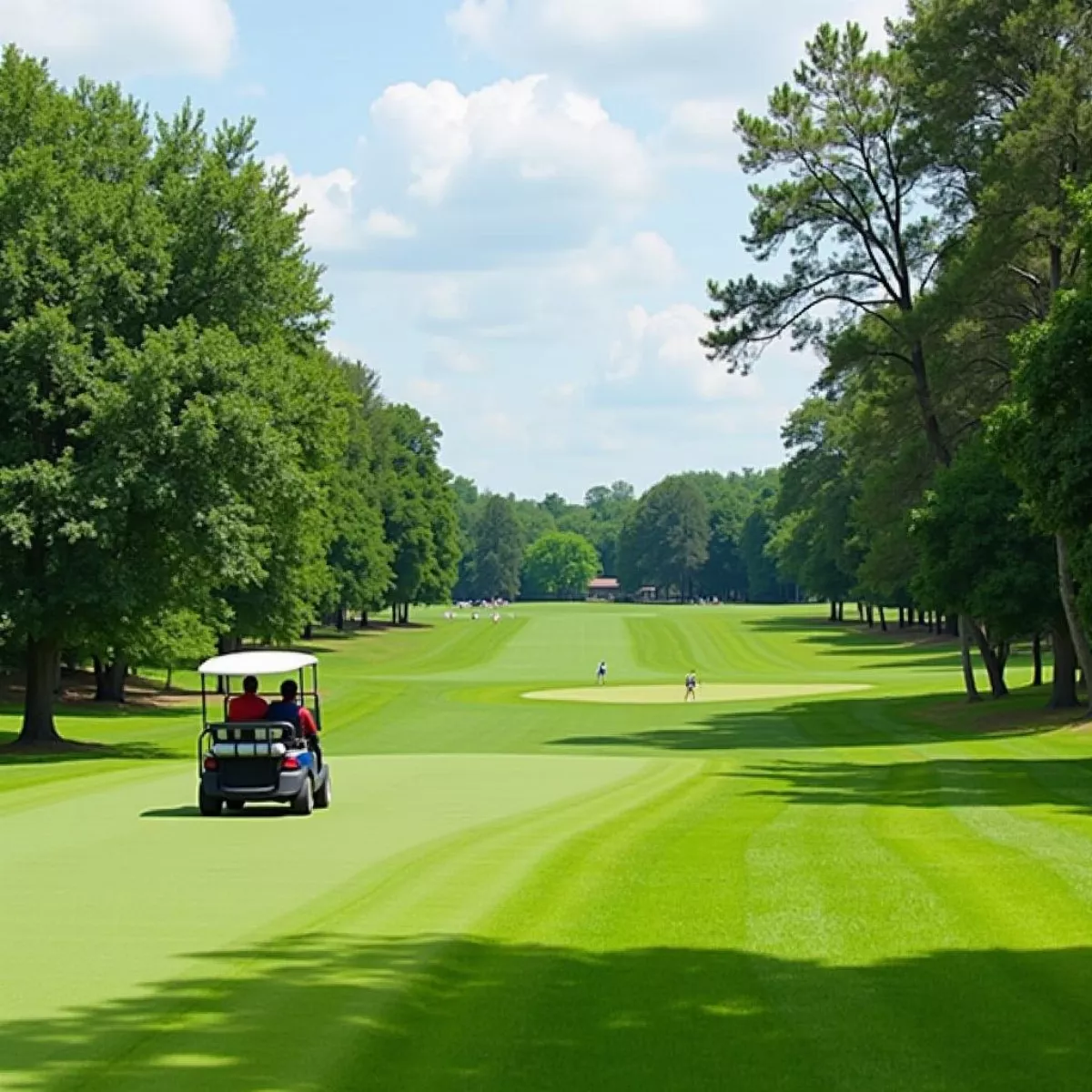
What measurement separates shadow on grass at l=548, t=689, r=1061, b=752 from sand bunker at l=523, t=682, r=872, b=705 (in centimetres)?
827

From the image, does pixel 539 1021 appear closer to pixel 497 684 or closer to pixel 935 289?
pixel 935 289

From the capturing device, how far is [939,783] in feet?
93.3

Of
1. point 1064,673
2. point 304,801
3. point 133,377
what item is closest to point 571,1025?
point 304,801

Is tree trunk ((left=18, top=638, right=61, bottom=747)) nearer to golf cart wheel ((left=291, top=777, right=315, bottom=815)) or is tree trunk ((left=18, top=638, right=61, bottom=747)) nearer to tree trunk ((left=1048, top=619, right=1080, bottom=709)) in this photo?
golf cart wheel ((left=291, top=777, right=315, bottom=815))

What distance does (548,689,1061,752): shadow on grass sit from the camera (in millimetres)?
46594

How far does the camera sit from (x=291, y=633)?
66438mm

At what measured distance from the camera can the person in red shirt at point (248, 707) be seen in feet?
71.7

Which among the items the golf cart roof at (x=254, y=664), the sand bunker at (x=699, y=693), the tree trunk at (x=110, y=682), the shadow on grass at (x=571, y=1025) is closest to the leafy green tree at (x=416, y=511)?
the sand bunker at (x=699, y=693)

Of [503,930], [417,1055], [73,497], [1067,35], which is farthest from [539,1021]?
[1067,35]

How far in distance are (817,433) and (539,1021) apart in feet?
397

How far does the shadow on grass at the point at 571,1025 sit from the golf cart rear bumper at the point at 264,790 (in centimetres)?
967

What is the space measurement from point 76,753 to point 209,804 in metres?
20.3

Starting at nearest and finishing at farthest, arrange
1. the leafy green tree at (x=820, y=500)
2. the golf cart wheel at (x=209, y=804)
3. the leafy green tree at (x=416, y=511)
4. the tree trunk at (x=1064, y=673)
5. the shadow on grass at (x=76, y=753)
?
the golf cart wheel at (x=209, y=804)
the shadow on grass at (x=76, y=753)
the tree trunk at (x=1064, y=673)
the leafy green tree at (x=820, y=500)
the leafy green tree at (x=416, y=511)

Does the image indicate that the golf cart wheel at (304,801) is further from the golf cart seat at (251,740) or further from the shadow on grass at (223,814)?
the golf cart seat at (251,740)
